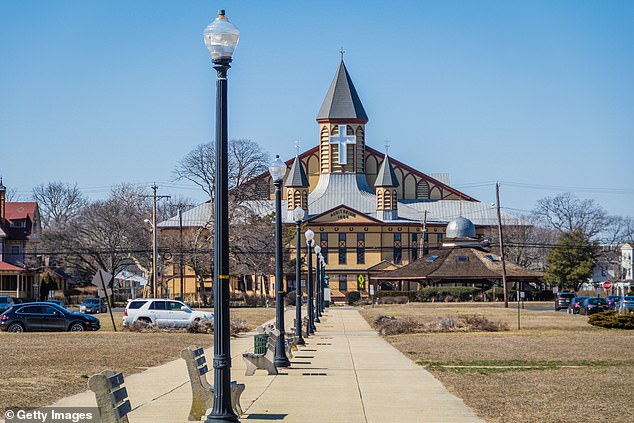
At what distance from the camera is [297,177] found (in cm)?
11506

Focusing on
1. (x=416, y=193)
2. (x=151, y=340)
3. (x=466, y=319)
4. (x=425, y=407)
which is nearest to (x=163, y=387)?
(x=425, y=407)

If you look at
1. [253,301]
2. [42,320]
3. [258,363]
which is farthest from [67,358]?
[253,301]

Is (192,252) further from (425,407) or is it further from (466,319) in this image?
(425,407)

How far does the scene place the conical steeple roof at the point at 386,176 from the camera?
4540 inches

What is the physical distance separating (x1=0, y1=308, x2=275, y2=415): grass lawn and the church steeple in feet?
258

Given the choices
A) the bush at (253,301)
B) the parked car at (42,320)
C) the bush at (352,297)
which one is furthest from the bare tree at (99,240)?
the parked car at (42,320)

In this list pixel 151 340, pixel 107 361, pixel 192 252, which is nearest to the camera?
pixel 107 361

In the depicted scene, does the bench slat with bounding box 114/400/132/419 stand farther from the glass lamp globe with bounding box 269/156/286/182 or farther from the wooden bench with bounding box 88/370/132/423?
the glass lamp globe with bounding box 269/156/286/182

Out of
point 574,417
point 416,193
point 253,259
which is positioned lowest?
point 574,417

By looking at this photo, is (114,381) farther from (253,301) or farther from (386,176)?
(386,176)

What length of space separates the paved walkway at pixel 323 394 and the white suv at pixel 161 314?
50.9 feet

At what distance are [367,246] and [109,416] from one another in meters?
103

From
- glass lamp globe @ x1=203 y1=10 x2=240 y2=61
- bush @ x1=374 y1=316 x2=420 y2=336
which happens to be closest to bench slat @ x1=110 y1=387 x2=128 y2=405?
glass lamp globe @ x1=203 y1=10 x2=240 y2=61

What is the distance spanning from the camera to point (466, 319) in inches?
1848
